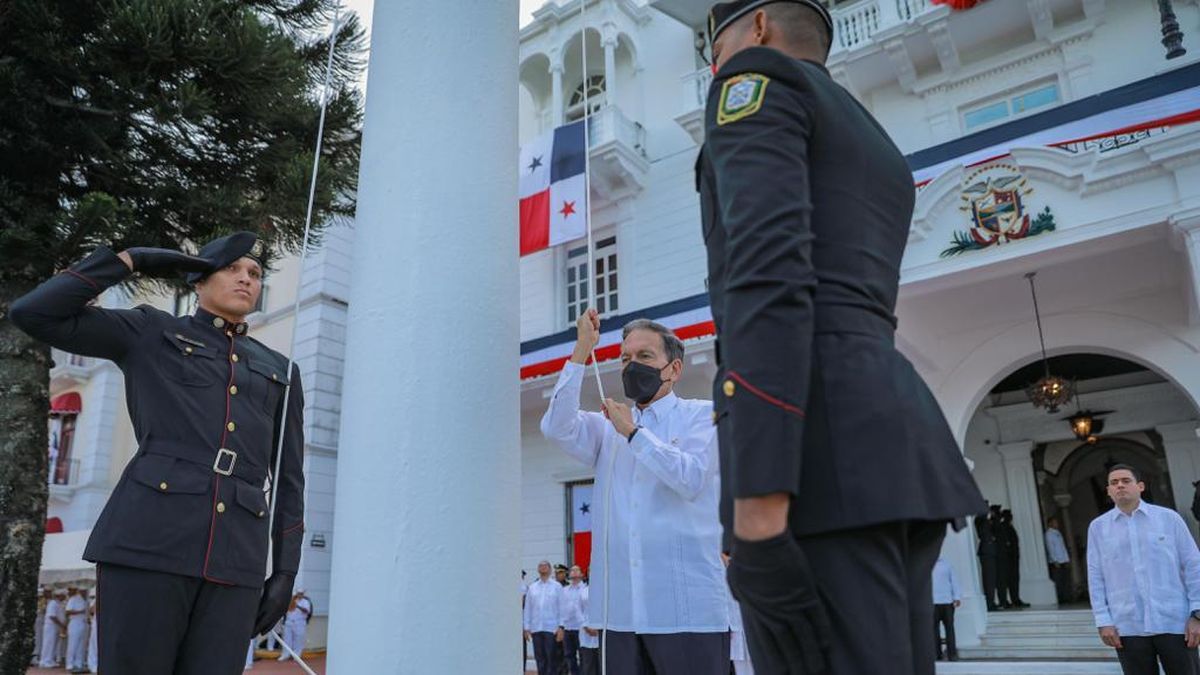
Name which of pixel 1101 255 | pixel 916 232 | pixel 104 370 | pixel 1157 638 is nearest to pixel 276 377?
pixel 1157 638

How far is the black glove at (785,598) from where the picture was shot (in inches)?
46.7

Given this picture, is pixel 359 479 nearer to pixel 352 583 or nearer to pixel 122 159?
pixel 352 583

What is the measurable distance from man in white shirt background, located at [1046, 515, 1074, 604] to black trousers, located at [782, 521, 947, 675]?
50.4ft

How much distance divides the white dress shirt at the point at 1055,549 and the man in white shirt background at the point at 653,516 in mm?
13874

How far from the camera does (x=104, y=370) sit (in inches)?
867

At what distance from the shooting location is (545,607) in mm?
12477

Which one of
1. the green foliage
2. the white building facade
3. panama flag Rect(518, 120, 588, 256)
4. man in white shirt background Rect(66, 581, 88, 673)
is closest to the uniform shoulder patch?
the green foliage

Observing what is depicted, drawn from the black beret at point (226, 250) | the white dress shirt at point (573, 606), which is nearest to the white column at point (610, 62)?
the white dress shirt at point (573, 606)

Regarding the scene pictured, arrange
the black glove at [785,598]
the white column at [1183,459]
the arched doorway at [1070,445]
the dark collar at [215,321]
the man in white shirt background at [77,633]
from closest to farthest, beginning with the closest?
the black glove at [785,598], the dark collar at [215,321], the white column at [1183,459], the arched doorway at [1070,445], the man in white shirt background at [77,633]

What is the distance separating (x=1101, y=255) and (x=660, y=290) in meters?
6.84

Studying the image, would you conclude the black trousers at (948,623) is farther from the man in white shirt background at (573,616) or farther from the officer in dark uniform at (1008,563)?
the man in white shirt background at (573,616)

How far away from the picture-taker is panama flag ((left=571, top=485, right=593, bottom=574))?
14.1m

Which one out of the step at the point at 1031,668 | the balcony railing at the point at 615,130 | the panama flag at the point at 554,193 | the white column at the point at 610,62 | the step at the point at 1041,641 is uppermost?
the white column at the point at 610,62

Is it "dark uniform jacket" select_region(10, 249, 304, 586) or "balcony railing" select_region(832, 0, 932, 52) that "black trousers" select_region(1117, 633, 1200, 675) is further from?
"balcony railing" select_region(832, 0, 932, 52)
